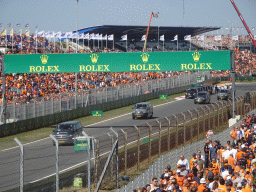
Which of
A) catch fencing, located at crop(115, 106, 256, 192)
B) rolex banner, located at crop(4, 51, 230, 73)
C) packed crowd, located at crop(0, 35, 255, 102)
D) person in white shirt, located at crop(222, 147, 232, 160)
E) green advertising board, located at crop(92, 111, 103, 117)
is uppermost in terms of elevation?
rolex banner, located at crop(4, 51, 230, 73)

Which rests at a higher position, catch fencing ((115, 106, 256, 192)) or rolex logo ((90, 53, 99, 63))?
rolex logo ((90, 53, 99, 63))

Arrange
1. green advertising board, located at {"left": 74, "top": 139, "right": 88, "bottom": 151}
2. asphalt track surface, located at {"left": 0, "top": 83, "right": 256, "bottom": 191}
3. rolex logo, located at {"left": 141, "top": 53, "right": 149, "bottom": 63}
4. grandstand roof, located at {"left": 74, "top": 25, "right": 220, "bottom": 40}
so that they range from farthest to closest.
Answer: grandstand roof, located at {"left": 74, "top": 25, "right": 220, "bottom": 40} → rolex logo, located at {"left": 141, "top": 53, "right": 149, "bottom": 63} → green advertising board, located at {"left": 74, "top": 139, "right": 88, "bottom": 151} → asphalt track surface, located at {"left": 0, "top": 83, "right": 256, "bottom": 191}

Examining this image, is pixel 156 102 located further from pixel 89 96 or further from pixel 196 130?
pixel 196 130

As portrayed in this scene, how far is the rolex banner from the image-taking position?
33938 millimetres

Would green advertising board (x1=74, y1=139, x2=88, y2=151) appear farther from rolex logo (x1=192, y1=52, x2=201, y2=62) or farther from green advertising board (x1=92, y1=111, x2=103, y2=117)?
green advertising board (x1=92, y1=111, x2=103, y2=117)

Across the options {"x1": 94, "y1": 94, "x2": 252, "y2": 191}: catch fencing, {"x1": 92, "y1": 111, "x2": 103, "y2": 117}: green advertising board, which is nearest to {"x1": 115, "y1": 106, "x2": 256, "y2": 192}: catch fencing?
{"x1": 94, "y1": 94, "x2": 252, "y2": 191}: catch fencing

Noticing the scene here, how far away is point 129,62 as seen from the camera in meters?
34.2

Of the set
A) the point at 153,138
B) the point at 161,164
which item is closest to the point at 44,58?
the point at 153,138

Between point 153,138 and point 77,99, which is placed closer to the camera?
point 153,138

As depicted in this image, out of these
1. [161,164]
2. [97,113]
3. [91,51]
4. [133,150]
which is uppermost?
[91,51]

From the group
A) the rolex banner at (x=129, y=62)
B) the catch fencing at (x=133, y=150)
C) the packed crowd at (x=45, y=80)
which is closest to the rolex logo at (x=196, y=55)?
the rolex banner at (x=129, y=62)

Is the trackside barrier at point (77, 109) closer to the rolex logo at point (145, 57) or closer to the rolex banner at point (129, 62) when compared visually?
the rolex banner at point (129, 62)

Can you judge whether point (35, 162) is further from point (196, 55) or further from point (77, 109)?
point (77, 109)

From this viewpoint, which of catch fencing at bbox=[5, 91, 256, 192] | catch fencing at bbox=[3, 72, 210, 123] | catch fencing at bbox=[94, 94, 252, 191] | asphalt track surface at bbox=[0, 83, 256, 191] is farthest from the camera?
catch fencing at bbox=[3, 72, 210, 123]
